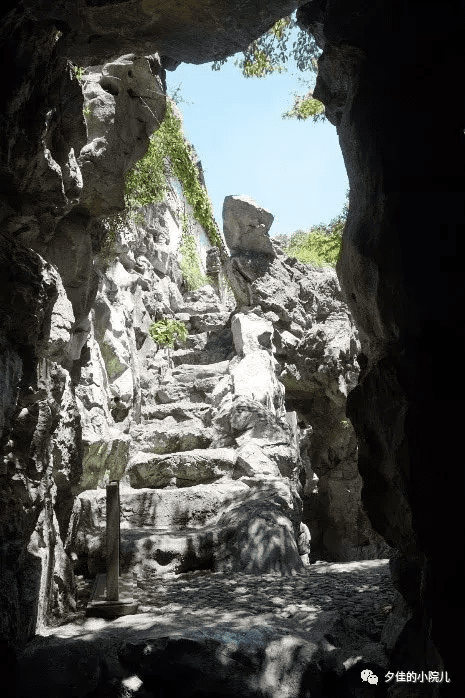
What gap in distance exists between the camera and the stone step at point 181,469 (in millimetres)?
10016

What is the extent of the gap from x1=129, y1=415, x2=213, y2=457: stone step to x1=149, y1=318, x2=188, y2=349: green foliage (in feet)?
14.8

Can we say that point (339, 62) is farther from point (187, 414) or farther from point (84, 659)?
point (187, 414)

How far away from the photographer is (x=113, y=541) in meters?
6.21

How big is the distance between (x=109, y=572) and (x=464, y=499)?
3.57 m

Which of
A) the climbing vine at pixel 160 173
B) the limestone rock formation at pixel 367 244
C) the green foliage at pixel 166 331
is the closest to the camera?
the limestone rock formation at pixel 367 244

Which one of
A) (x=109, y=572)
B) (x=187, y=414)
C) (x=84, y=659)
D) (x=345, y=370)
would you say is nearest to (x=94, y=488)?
(x=187, y=414)

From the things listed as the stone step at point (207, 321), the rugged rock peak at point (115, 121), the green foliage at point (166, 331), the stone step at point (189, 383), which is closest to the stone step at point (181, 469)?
the stone step at point (189, 383)

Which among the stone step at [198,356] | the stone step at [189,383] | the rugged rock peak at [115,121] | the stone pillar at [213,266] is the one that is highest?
the stone pillar at [213,266]

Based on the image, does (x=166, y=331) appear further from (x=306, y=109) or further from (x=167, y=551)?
(x=167, y=551)

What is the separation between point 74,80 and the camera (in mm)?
6277

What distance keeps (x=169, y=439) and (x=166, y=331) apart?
5.00 meters

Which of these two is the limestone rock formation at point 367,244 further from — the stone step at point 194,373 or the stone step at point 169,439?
the stone step at point 194,373

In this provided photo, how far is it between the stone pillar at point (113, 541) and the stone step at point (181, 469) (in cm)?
349

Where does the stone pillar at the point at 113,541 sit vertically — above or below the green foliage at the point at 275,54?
below
